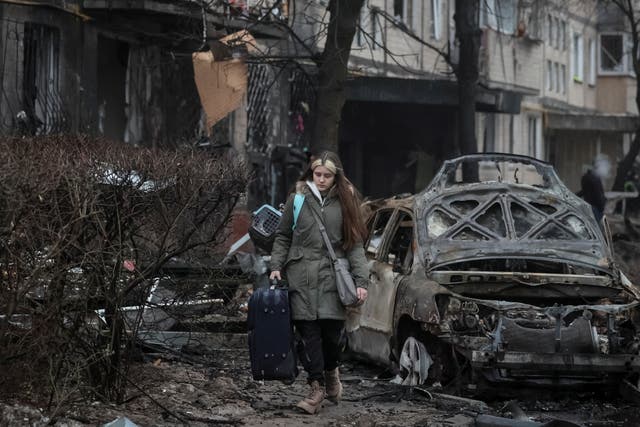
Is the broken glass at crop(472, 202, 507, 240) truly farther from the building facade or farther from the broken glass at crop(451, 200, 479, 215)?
the building facade

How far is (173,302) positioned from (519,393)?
2964mm

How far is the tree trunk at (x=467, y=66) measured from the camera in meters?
23.4

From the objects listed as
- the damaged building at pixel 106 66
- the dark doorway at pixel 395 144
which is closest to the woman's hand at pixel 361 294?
the damaged building at pixel 106 66

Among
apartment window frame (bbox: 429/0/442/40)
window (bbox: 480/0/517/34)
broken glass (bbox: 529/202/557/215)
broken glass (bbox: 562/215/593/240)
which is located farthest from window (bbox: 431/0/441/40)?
broken glass (bbox: 562/215/593/240)

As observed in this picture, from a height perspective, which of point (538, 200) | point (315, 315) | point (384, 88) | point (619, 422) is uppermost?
point (384, 88)

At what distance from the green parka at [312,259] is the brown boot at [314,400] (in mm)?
518

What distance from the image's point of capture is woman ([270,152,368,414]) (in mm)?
8852

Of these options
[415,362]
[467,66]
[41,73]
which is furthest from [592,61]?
[415,362]

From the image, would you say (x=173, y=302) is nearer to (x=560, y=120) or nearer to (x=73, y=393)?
(x=73, y=393)

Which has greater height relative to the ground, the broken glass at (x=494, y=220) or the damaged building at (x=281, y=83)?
the damaged building at (x=281, y=83)

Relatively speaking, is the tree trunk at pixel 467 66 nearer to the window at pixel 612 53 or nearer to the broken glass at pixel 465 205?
the broken glass at pixel 465 205

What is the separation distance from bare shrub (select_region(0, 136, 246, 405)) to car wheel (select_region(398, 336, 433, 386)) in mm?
2230

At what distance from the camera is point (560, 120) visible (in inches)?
1642

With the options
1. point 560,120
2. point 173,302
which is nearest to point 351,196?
point 173,302
